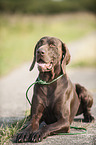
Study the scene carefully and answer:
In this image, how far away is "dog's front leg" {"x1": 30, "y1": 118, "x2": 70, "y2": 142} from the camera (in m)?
3.46

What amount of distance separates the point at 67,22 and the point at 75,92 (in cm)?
3344

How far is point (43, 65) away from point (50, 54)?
0.62 ft

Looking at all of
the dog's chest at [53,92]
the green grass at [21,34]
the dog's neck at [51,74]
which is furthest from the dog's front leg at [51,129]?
the green grass at [21,34]

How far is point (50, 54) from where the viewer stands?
383cm

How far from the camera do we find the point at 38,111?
12.8 ft

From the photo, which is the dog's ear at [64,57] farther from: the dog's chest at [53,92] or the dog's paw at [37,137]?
the dog's paw at [37,137]

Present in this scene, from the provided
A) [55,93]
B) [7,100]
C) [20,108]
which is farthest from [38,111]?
[7,100]

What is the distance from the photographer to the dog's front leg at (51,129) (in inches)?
136

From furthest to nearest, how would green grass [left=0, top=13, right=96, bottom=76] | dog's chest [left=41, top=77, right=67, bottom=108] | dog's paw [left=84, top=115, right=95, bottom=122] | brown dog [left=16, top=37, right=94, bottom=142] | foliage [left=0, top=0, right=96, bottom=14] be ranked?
1. foliage [left=0, top=0, right=96, bottom=14]
2. green grass [left=0, top=13, right=96, bottom=76]
3. dog's paw [left=84, top=115, right=95, bottom=122]
4. dog's chest [left=41, top=77, right=67, bottom=108]
5. brown dog [left=16, top=37, right=94, bottom=142]

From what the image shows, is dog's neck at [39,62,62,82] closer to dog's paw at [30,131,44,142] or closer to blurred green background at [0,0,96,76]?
dog's paw at [30,131,44,142]

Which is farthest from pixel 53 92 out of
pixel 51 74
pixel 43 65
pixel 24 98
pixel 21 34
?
pixel 21 34

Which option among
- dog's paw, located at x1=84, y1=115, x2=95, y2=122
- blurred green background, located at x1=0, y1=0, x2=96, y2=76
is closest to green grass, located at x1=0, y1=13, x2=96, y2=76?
blurred green background, located at x1=0, y1=0, x2=96, y2=76

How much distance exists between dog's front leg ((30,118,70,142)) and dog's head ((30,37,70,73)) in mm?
771

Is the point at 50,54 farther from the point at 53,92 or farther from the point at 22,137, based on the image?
the point at 22,137
